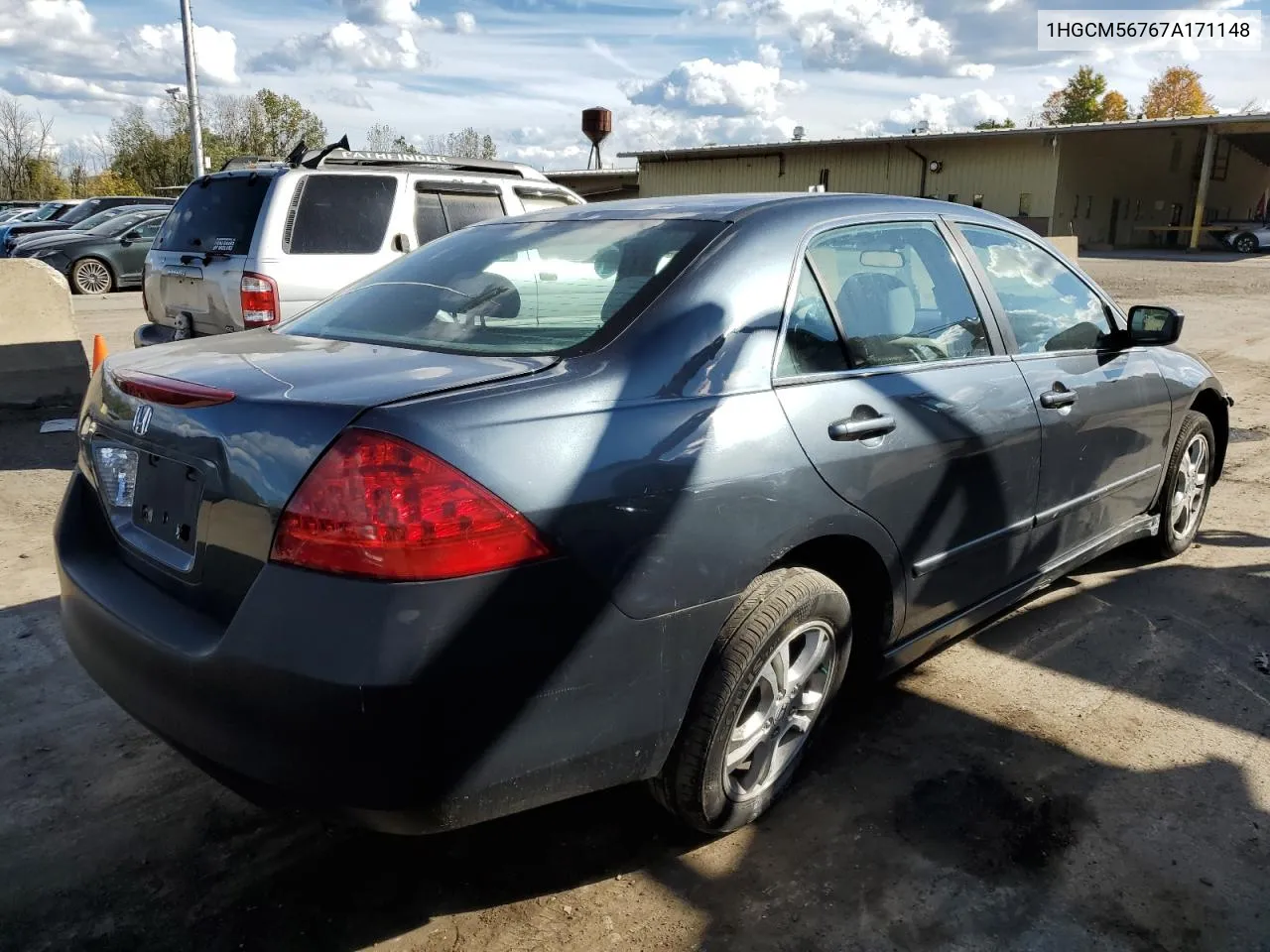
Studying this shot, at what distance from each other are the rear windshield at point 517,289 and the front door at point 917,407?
421 mm

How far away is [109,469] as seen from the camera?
2541 millimetres

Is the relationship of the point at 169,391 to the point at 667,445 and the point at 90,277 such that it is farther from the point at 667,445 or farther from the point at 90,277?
the point at 90,277

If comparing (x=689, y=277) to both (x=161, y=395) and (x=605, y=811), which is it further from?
(x=605, y=811)

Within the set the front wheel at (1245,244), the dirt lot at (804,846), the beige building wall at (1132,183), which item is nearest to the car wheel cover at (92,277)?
the dirt lot at (804,846)

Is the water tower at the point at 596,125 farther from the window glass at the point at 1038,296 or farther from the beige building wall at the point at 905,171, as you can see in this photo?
the window glass at the point at 1038,296

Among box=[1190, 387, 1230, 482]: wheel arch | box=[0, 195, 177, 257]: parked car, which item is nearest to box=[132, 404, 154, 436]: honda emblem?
box=[1190, 387, 1230, 482]: wheel arch

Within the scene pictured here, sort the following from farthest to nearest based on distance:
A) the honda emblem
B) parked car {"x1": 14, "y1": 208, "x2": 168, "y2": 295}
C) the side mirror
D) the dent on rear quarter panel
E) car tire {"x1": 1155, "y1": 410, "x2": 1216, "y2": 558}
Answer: parked car {"x1": 14, "y1": 208, "x2": 168, "y2": 295}
car tire {"x1": 1155, "y1": 410, "x2": 1216, "y2": 558}
the side mirror
the honda emblem
the dent on rear quarter panel

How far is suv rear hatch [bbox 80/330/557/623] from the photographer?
6.58 feet

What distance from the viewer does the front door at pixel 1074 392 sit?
350cm

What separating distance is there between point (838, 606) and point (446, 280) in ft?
5.03

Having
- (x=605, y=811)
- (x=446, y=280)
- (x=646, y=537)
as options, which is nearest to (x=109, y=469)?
(x=446, y=280)

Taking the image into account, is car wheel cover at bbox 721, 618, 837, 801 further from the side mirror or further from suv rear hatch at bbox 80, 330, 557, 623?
the side mirror

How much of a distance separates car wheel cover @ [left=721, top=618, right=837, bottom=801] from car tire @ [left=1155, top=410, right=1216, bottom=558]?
2559mm

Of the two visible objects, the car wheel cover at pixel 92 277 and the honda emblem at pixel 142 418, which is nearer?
the honda emblem at pixel 142 418
